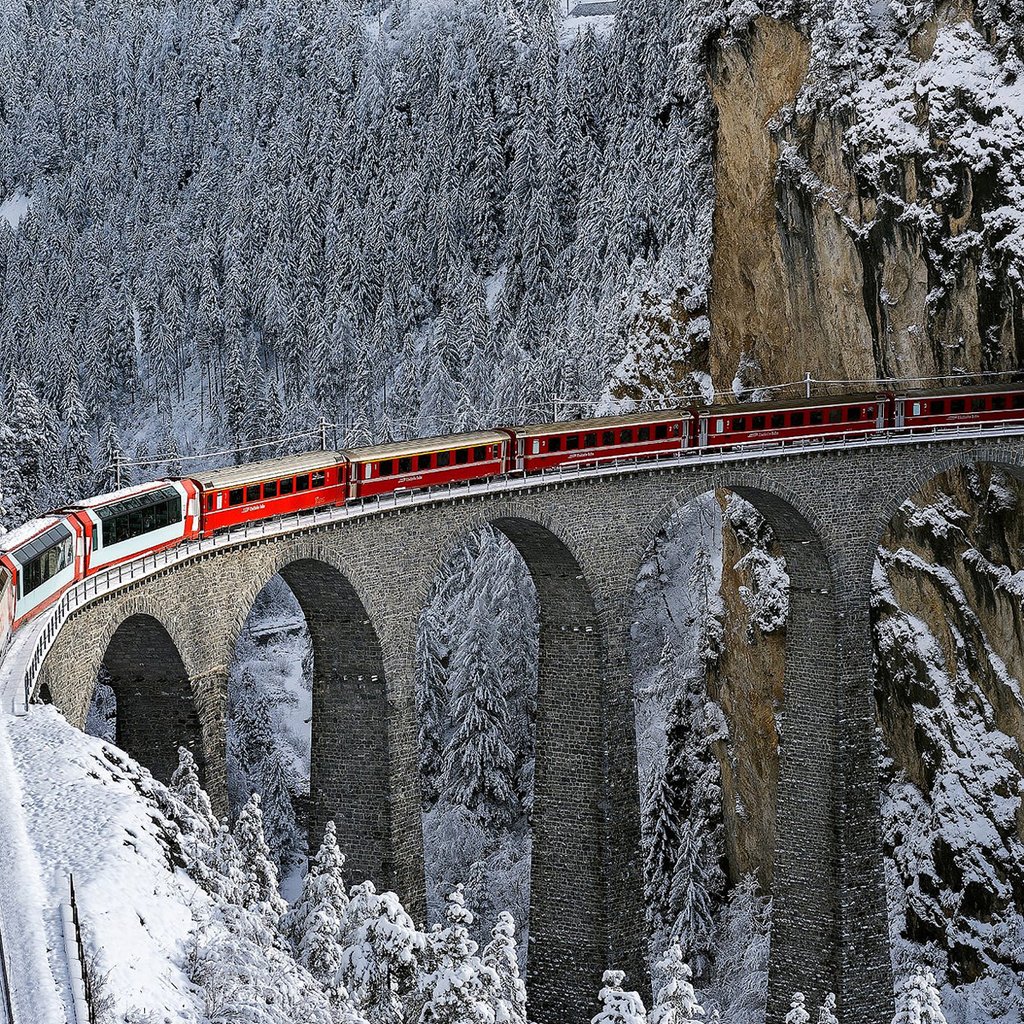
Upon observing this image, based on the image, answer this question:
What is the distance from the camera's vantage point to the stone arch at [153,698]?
3784 centimetres

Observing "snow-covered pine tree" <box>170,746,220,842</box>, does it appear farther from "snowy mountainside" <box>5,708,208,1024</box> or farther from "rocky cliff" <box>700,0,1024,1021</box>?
"rocky cliff" <box>700,0,1024,1021</box>

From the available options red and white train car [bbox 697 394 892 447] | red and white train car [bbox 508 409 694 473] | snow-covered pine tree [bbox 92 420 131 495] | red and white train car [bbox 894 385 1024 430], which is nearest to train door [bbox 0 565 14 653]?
red and white train car [bbox 508 409 694 473]

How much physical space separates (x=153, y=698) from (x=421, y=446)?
10.8m

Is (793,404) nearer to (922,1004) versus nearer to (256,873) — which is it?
(922,1004)

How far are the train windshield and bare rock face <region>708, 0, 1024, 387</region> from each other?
3285 cm

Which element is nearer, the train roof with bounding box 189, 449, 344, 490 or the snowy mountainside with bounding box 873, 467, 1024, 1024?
the train roof with bounding box 189, 449, 344, 490

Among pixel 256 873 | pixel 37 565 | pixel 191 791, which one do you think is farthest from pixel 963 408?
pixel 37 565

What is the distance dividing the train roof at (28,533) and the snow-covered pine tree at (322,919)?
927 centimetres

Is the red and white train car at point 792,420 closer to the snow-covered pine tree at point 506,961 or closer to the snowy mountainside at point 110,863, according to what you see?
the snow-covered pine tree at point 506,961

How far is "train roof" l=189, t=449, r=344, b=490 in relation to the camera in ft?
133

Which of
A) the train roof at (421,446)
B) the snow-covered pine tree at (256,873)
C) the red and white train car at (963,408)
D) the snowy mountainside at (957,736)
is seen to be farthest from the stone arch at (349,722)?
the snowy mountainside at (957,736)

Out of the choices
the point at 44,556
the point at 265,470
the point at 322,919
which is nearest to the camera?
the point at 322,919

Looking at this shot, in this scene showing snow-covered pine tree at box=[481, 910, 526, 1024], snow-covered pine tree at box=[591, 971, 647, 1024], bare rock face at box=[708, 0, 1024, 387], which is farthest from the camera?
bare rock face at box=[708, 0, 1024, 387]

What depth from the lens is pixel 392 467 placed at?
44.1m
